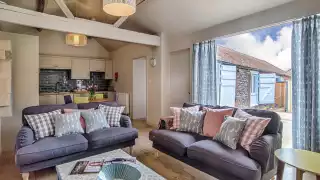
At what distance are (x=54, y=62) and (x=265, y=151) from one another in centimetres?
636

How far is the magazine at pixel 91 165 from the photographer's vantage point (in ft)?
6.08

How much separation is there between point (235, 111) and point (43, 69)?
6.11m

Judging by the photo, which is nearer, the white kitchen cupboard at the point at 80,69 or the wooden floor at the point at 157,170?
the wooden floor at the point at 157,170

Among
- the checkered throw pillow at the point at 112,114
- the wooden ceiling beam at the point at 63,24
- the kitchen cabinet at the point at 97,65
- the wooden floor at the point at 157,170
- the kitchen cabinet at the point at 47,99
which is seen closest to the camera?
the wooden floor at the point at 157,170

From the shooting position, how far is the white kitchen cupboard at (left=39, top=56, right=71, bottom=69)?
20.0 ft

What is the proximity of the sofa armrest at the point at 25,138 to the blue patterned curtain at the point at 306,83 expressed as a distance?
3.59 m

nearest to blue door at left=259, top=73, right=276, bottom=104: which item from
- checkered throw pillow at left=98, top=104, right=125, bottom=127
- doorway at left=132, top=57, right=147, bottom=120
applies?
checkered throw pillow at left=98, top=104, right=125, bottom=127

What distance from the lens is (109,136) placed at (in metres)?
2.95

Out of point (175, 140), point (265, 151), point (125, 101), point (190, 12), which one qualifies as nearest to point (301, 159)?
point (265, 151)

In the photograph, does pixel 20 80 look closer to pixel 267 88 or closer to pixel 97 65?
pixel 97 65

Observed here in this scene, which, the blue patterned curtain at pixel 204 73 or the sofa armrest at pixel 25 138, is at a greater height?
the blue patterned curtain at pixel 204 73

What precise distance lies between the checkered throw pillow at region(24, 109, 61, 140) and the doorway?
356 centimetres

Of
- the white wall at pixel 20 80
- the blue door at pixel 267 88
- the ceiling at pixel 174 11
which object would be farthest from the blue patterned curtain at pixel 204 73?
the white wall at pixel 20 80

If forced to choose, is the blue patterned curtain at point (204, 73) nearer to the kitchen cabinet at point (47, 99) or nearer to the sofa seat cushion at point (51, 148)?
the sofa seat cushion at point (51, 148)
